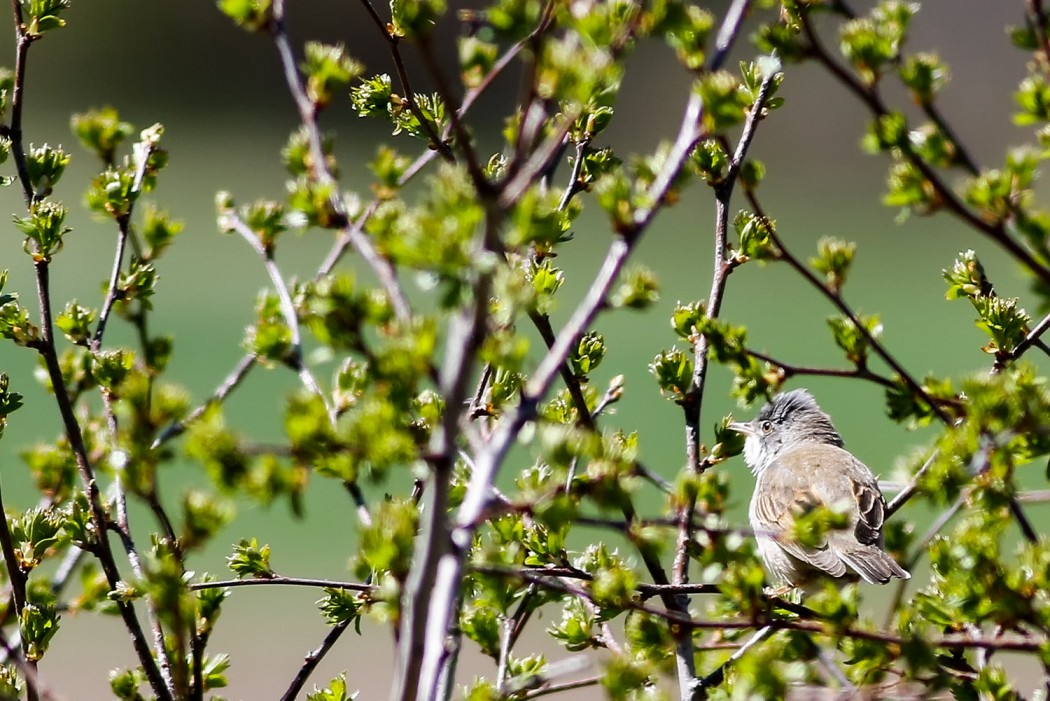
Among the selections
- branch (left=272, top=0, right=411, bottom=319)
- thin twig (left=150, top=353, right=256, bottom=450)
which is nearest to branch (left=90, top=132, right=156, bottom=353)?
thin twig (left=150, top=353, right=256, bottom=450)

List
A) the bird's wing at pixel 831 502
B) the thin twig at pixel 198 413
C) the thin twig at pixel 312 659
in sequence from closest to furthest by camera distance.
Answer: the thin twig at pixel 198 413 → the thin twig at pixel 312 659 → the bird's wing at pixel 831 502

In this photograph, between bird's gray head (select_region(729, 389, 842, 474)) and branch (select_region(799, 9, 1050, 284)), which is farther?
bird's gray head (select_region(729, 389, 842, 474))

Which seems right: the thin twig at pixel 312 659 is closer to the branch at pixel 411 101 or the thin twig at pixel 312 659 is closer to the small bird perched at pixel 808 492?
the branch at pixel 411 101

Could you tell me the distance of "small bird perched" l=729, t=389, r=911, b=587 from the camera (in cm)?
449

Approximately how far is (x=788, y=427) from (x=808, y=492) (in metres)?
0.81

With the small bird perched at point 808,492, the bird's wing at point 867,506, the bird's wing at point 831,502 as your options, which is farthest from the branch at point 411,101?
the bird's wing at point 867,506

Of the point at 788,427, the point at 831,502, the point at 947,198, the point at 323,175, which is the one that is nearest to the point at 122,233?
the point at 323,175

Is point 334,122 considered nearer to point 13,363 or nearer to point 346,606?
point 13,363

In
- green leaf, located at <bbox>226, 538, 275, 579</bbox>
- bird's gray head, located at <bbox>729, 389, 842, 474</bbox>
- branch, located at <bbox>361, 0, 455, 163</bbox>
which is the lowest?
green leaf, located at <bbox>226, 538, 275, 579</bbox>

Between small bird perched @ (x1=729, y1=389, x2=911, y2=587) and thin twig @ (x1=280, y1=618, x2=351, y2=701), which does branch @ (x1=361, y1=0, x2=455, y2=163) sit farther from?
small bird perched @ (x1=729, y1=389, x2=911, y2=587)

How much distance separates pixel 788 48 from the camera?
2.05m

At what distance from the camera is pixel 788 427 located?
18.9ft

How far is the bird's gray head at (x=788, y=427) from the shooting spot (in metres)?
5.71

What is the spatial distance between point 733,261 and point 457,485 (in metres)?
0.93
